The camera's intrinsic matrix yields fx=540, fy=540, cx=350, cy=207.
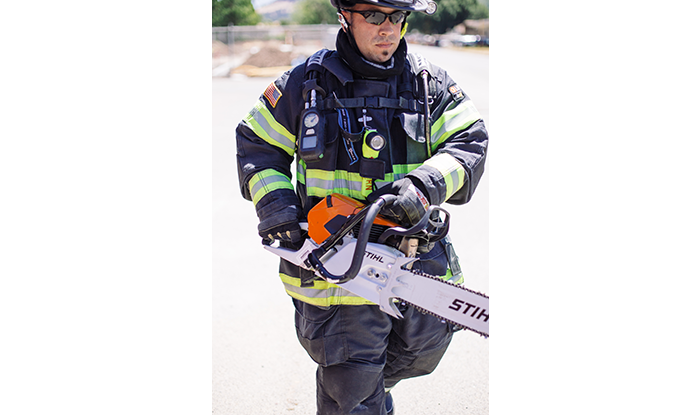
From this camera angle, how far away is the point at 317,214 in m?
2.14

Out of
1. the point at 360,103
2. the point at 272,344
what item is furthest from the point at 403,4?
the point at 272,344

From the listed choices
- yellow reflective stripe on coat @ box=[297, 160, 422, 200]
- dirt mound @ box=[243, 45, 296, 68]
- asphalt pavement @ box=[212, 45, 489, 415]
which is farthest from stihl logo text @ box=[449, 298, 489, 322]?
dirt mound @ box=[243, 45, 296, 68]

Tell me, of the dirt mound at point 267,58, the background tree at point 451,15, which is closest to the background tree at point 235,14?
the dirt mound at point 267,58

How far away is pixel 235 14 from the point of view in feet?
100

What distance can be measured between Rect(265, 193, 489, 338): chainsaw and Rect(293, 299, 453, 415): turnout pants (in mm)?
281

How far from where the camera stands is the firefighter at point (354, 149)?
2.22 meters

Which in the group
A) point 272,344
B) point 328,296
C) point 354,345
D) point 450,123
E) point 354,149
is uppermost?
point 450,123

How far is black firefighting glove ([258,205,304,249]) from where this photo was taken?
2221mm

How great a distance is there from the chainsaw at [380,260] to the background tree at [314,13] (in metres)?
50.7

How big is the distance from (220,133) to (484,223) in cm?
605

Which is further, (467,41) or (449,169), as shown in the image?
(467,41)

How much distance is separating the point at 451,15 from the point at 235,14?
15.9 metres

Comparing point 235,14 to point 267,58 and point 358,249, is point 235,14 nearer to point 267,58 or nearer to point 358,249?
point 267,58

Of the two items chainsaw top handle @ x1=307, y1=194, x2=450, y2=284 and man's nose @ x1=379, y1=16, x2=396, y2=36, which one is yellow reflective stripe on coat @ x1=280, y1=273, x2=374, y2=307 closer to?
chainsaw top handle @ x1=307, y1=194, x2=450, y2=284
